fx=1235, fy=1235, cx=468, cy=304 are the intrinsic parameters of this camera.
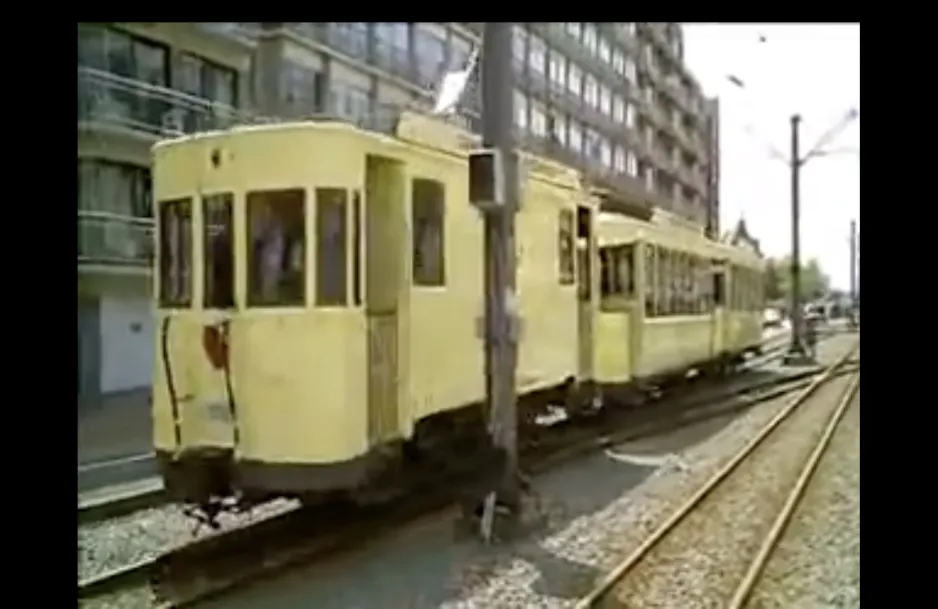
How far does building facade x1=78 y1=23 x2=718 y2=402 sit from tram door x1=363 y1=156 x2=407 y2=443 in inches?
7.3

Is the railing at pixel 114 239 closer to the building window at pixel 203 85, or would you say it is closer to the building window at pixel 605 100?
the building window at pixel 203 85

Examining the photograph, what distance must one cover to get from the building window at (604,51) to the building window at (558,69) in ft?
0.42

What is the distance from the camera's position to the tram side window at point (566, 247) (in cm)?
488

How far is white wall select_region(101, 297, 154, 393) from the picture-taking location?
275cm

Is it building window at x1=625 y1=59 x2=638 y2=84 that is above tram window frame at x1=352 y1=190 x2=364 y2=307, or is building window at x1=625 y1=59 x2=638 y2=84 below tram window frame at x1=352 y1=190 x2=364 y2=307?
above

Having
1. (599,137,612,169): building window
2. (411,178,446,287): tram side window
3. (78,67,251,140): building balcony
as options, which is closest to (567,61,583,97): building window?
(599,137,612,169): building window

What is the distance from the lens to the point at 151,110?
3.54m

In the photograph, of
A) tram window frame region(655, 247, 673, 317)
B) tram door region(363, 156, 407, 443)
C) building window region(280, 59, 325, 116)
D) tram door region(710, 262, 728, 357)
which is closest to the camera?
tram door region(363, 156, 407, 443)

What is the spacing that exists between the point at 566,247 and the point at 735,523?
5.70ft

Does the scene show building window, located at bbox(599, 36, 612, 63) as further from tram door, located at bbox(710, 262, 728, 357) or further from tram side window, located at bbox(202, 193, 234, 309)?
tram door, located at bbox(710, 262, 728, 357)

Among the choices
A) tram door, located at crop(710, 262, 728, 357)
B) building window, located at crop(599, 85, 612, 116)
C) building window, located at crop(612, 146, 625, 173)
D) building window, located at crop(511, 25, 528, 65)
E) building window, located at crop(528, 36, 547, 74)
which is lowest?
tram door, located at crop(710, 262, 728, 357)
